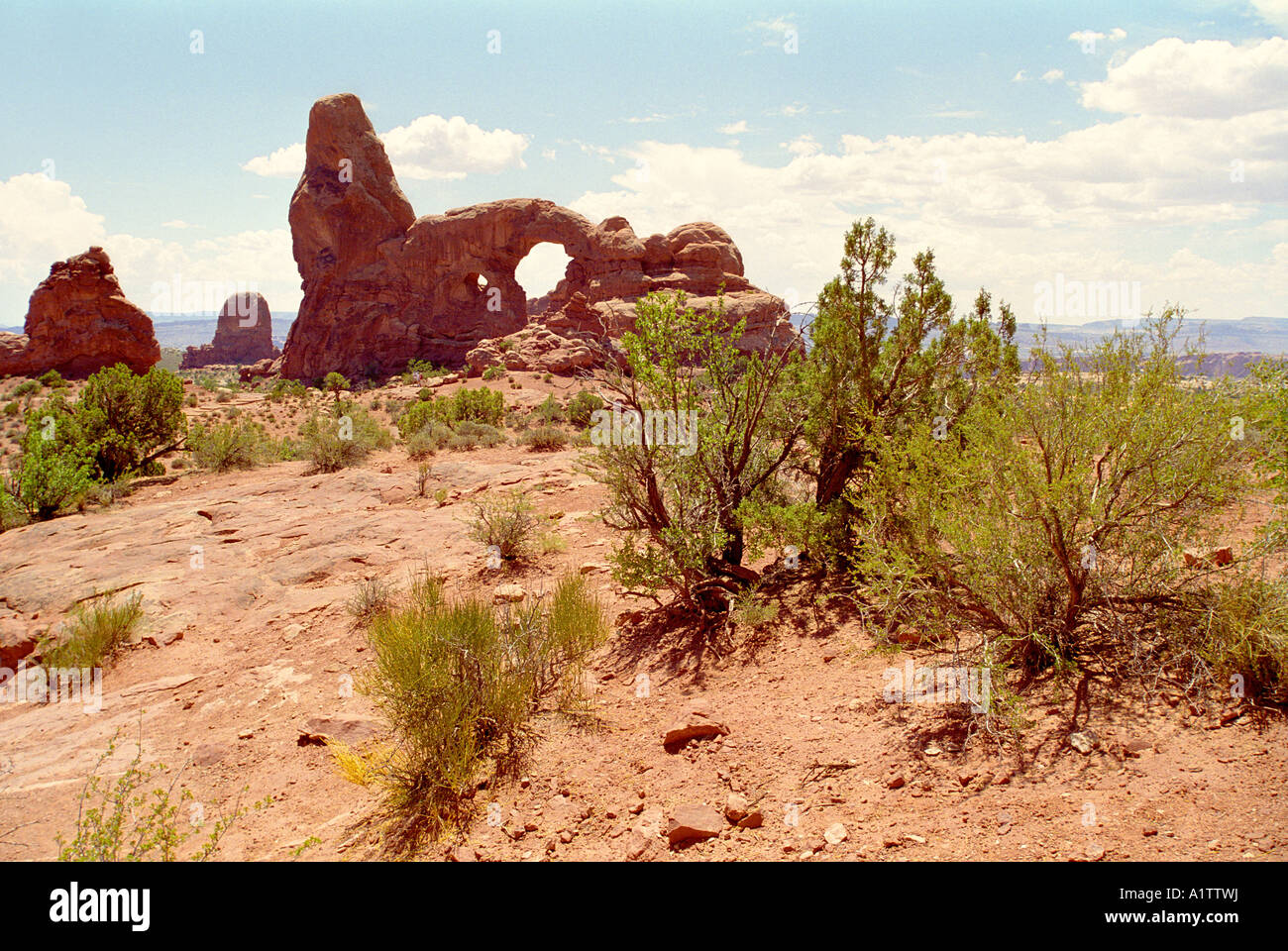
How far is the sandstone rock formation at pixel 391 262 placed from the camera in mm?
40312

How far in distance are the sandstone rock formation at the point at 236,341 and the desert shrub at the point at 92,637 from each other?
9159 cm

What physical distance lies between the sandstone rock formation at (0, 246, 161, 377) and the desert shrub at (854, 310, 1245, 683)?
38.3 m

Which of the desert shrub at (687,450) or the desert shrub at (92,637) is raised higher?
the desert shrub at (687,450)

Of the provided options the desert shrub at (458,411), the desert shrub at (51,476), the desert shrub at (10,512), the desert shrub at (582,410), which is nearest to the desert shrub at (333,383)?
the desert shrub at (458,411)

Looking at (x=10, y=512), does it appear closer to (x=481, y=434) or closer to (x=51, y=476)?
(x=51, y=476)

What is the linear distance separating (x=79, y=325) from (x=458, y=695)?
1519 inches

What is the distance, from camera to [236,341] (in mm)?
87500

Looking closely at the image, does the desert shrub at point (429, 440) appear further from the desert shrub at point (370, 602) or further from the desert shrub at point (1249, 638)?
the desert shrub at point (1249, 638)

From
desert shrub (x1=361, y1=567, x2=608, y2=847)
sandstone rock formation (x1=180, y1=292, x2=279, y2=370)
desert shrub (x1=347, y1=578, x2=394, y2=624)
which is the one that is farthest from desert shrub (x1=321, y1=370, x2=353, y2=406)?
sandstone rock formation (x1=180, y1=292, x2=279, y2=370)

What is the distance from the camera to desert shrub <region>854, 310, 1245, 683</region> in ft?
12.8

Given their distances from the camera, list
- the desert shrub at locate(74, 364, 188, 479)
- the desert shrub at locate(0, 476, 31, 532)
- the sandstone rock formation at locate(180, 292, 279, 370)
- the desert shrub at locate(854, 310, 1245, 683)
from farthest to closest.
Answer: the sandstone rock formation at locate(180, 292, 279, 370) < the desert shrub at locate(74, 364, 188, 479) < the desert shrub at locate(0, 476, 31, 532) < the desert shrub at locate(854, 310, 1245, 683)

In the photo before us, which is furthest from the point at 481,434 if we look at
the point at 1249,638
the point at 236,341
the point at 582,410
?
the point at 236,341

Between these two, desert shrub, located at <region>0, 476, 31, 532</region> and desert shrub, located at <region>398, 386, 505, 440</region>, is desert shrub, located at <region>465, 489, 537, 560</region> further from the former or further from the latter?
desert shrub, located at <region>398, 386, 505, 440</region>

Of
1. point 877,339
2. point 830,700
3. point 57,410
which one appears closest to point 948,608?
point 830,700
